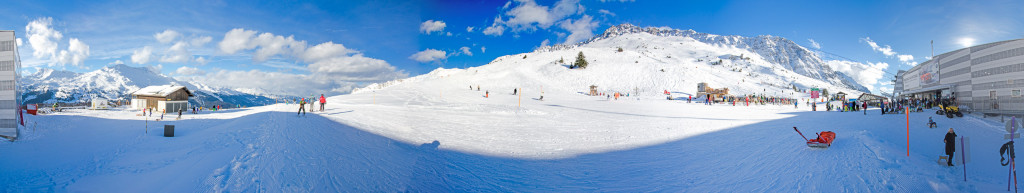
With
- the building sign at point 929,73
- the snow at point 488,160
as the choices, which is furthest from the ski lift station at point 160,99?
the building sign at point 929,73

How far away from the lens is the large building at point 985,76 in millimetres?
16484

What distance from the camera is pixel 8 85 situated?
1180 centimetres

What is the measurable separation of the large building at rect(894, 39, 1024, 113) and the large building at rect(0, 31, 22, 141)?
38041 mm

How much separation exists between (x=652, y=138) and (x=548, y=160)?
6.64 meters

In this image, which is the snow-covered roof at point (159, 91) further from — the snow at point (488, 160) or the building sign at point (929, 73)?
the building sign at point (929, 73)

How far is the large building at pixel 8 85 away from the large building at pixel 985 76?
125 ft

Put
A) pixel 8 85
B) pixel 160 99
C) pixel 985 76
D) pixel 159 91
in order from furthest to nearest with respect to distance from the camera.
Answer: pixel 159 91 < pixel 160 99 < pixel 985 76 < pixel 8 85

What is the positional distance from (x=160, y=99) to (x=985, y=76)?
64.7 meters

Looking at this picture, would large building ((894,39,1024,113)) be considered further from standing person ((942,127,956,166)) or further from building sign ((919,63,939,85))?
standing person ((942,127,956,166))

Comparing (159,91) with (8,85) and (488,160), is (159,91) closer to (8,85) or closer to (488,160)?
(8,85)

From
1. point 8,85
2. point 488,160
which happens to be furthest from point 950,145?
point 8,85

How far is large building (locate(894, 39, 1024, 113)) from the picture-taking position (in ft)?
54.1

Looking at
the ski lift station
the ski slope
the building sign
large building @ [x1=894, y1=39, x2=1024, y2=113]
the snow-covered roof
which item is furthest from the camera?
the snow-covered roof

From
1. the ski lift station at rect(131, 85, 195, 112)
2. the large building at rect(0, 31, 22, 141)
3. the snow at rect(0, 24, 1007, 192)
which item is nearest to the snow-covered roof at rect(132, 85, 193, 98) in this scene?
the ski lift station at rect(131, 85, 195, 112)
